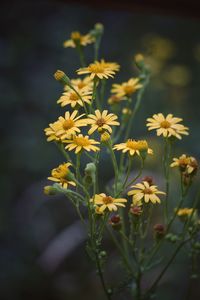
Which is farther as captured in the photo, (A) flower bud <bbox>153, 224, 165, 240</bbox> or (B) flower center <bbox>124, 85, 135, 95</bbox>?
(B) flower center <bbox>124, 85, 135, 95</bbox>

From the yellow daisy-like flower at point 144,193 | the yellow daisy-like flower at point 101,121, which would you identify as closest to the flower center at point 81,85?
the yellow daisy-like flower at point 101,121

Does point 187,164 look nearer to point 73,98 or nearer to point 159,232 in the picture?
point 159,232

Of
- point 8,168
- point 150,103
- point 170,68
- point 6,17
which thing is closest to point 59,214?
point 8,168

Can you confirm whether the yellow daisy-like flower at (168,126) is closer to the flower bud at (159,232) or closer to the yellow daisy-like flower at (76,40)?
the flower bud at (159,232)

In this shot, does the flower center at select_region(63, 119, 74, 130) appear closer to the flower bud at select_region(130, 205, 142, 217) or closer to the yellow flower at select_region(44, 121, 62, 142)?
the yellow flower at select_region(44, 121, 62, 142)

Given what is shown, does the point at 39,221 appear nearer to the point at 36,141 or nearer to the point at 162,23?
the point at 36,141

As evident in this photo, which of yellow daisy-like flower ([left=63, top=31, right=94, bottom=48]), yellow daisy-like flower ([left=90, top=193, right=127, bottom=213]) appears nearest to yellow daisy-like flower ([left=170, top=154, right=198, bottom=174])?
yellow daisy-like flower ([left=90, top=193, right=127, bottom=213])

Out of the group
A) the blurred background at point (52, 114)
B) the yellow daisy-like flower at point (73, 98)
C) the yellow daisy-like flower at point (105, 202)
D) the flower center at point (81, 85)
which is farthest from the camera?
the blurred background at point (52, 114)

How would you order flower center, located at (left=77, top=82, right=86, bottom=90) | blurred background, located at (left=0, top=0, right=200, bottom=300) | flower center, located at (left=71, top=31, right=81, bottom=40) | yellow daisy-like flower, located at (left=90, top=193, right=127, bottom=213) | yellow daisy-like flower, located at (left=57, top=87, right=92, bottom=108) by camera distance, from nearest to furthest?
yellow daisy-like flower, located at (left=90, top=193, right=127, bottom=213) < yellow daisy-like flower, located at (left=57, top=87, right=92, bottom=108) < flower center, located at (left=77, top=82, right=86, bottom=90) < flower center, located at (left=71, top=31, right=81, bottom=40) < blurred background, located at (left=0, top=0, right=200, bottom=300)
